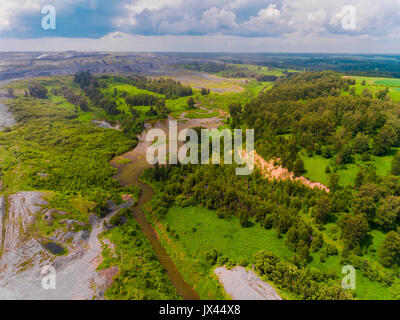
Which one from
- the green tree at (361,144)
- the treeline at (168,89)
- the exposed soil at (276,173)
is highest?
the treeline at (168,89)

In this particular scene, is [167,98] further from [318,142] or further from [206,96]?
[318,142]

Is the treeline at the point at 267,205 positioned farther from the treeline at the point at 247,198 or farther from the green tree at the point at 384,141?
the green tree at the point at 384,141

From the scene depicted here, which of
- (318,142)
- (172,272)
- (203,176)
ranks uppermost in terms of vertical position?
(318,142)

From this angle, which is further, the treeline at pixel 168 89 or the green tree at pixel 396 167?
the treeline at pixel 168 89

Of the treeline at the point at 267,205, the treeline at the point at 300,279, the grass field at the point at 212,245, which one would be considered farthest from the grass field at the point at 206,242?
the treeline at the point at 300,279

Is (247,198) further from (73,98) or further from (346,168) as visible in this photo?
(73,98)

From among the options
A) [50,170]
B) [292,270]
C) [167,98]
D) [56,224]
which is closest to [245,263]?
[292,270]

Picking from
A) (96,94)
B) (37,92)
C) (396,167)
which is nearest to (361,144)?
(396,167)

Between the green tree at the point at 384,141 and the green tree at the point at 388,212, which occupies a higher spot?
the green tree at the point at 384,141

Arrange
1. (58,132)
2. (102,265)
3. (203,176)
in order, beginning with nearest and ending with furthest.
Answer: (102,265), (203,176), (58,132)
